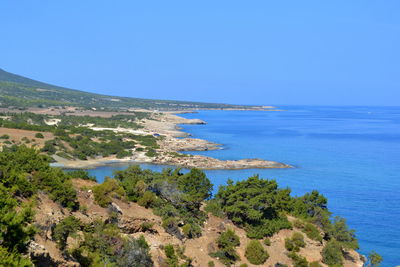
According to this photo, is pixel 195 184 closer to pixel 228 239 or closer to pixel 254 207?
pixel 254 207

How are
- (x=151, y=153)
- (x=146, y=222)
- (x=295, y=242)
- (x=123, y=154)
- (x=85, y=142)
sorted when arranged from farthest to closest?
(x=85, y=142), (x=151, y=153), (x=123, y=154), (x=295, y=242), (x=146, y=222)

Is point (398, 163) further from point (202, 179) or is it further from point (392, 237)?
point (202, 179)

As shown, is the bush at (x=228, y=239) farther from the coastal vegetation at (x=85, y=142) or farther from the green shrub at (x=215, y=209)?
the coastal vegetation at (x=85, y=142)

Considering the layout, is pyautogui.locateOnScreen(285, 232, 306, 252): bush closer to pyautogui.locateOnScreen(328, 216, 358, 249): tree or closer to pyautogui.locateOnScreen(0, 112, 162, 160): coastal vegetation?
pyautogui.locateOnScreen(328, 216, 358, 249): tree

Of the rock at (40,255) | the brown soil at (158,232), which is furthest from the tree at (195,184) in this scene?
the rock at (40,255)

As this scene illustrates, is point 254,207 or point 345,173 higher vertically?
point 254,207

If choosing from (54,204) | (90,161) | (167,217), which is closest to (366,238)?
(167,217)

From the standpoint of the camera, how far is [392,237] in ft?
112

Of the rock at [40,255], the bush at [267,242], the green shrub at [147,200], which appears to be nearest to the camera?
the rock at [40,255]

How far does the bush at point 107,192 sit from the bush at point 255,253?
A: 7614 millimetres

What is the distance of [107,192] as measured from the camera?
2255cm

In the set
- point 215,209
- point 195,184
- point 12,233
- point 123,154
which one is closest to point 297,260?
point 215,209

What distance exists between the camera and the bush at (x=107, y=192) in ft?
70.3

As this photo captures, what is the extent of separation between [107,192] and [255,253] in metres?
8.58
